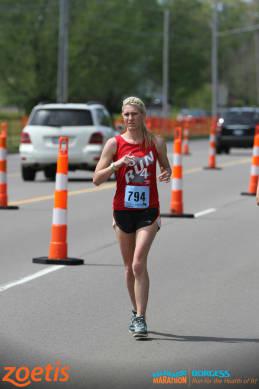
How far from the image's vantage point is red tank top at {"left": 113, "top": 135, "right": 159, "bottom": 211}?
9.27m

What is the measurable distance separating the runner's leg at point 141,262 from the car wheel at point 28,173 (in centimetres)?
1905

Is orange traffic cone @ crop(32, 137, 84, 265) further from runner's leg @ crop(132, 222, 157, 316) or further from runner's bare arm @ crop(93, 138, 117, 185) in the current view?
runner's leg @ crop(132, 222, 157, 316)

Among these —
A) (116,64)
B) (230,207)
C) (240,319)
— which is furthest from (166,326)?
(116,64)

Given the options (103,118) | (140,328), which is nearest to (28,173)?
(103,118)

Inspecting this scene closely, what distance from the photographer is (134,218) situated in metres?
9.39

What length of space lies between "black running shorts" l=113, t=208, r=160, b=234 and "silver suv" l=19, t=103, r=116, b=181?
1812cm

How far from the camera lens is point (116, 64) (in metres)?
100

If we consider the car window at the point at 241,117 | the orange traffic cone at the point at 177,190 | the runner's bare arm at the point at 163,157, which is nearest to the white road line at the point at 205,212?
the orange traffic cone at the point at 177,190

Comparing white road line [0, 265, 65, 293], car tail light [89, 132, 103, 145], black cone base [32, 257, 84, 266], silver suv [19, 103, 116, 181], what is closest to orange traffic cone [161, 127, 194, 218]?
black cone base [32, 257, 84, 266]

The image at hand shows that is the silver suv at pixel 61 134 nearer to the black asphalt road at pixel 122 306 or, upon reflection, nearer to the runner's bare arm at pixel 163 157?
the black asphalt road at pixel 122 306

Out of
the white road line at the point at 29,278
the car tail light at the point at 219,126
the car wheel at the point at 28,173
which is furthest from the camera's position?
the car tail light at the point at 219,126

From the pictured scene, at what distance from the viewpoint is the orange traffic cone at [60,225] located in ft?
44.1

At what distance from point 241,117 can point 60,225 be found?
33820mm

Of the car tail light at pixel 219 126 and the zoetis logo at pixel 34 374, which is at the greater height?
the zoetis logo at pixel 34 374
